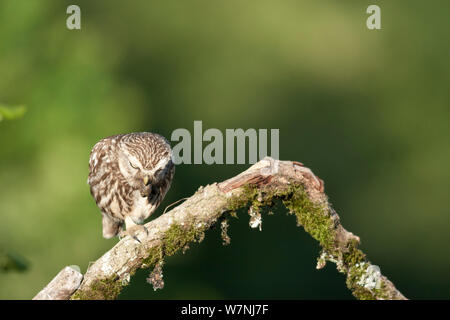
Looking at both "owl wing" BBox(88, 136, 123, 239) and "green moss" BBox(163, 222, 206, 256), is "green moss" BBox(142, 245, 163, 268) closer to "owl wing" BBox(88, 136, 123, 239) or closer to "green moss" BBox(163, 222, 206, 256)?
"green moss" BBox(163, 222, 206, 256)

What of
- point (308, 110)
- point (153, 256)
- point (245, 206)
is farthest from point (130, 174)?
point (308, 110)

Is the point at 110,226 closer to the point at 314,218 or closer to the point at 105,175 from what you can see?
the point at 105,175

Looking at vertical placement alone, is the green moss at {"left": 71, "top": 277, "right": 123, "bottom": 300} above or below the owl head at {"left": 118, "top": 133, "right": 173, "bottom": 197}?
below

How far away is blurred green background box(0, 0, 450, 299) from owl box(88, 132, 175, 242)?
11.6 feet

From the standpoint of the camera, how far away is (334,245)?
3.55 meters

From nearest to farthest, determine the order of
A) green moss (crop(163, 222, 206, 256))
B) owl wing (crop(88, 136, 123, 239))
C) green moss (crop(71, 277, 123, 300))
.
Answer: green moss (crop(71, 277, 123, 300)) → green moss (crop(163, 222, 206, 256)) → owl wing (crop(88, 136, 123, 239))

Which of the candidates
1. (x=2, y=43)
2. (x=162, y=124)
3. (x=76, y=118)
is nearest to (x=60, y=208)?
(x=76, y=118)

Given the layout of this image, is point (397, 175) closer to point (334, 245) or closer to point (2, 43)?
point (2, 43)

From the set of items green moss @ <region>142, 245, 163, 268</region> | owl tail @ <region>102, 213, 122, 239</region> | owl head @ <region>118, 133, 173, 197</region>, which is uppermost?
owl head @ <region>118, 133, 173, 197</region>

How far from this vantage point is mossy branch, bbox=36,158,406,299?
353cm

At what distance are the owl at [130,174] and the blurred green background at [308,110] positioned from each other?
3533 millimetres

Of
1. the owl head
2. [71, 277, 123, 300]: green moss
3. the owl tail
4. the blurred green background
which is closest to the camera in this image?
[71, 277, 123, 300]: green moss

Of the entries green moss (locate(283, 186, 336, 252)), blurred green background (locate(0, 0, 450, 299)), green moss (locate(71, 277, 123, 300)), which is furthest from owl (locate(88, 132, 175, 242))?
Answer: blurred green background (locate(0, 0, 450, 299))

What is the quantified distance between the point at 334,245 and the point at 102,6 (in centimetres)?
1001
